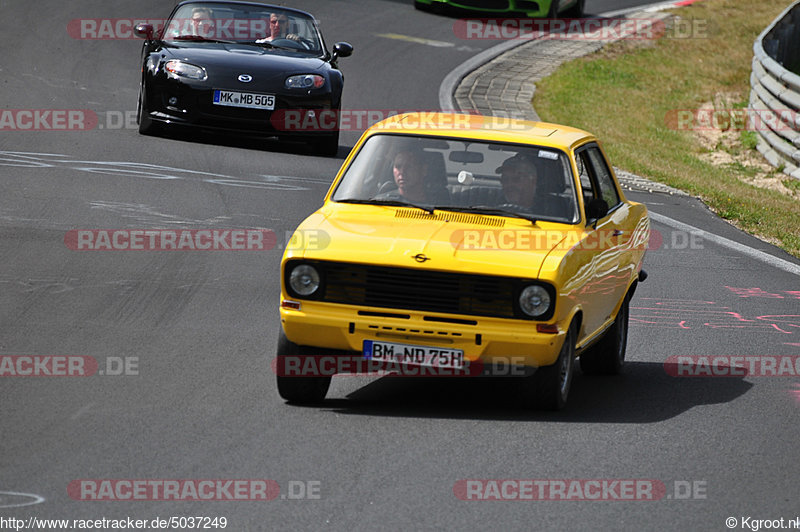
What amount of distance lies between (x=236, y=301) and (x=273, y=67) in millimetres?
6214

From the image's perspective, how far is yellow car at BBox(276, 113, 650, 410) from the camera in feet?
22.6

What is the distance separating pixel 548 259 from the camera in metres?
6.98

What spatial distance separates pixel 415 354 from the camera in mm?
6887

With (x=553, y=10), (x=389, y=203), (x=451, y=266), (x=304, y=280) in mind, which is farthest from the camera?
(x=553, y=10)

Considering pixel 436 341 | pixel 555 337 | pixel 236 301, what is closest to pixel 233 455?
pixel 436 341

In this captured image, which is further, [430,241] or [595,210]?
[595,210]

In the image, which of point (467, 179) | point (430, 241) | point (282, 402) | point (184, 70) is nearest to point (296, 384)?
point (282, 402)

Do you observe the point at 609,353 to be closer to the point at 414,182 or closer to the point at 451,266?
the point at 414,182

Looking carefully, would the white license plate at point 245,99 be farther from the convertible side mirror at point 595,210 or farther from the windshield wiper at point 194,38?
the convertible side mirror at point 595,210

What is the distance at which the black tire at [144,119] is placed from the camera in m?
15.3

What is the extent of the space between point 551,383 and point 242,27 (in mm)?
10195

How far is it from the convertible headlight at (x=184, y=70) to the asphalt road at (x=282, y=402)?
1.20 meters

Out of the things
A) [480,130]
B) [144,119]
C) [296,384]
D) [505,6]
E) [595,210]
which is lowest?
[505,6]

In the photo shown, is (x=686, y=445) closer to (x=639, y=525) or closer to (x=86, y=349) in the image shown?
(x=639, y=525)
